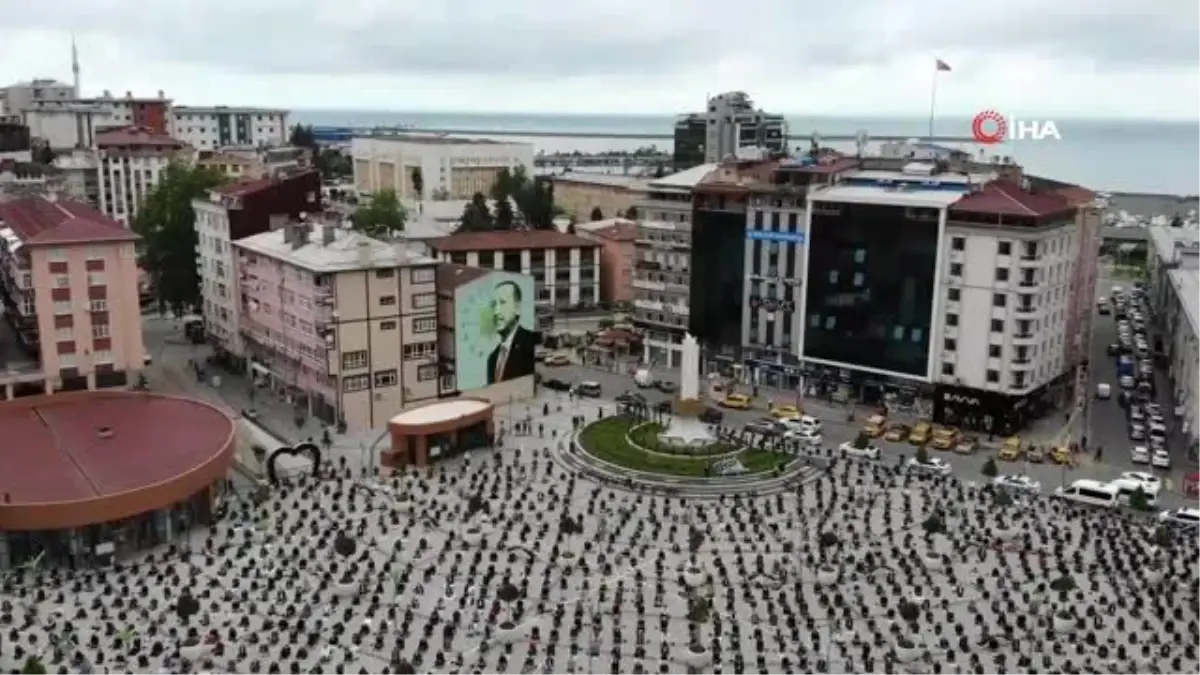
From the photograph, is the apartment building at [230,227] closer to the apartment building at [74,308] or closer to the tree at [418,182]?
the apartment building at [74,308]

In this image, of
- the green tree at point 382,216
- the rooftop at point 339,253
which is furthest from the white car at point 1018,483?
the green tree at point 382,216

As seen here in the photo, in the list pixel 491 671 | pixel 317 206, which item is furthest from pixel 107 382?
pixel 491 671

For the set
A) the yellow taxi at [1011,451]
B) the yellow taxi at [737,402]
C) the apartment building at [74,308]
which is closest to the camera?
the yellow taxi at [1011,451]

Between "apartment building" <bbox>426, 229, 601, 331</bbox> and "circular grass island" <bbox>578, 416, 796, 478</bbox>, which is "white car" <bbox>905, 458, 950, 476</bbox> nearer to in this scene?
"circular grass island" <bbox>578, 416, 796, 478</bbox>

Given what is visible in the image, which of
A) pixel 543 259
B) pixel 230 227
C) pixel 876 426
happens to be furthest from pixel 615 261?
pixel 876 426

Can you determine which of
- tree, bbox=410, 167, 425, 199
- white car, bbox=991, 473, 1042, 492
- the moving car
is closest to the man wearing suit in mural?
the moving car

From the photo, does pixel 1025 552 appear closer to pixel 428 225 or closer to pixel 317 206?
pixel 317 206
